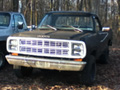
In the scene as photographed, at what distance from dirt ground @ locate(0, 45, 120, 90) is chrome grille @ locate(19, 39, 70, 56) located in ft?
3.14

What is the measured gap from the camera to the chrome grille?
518cm

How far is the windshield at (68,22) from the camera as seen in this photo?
21.6 ft

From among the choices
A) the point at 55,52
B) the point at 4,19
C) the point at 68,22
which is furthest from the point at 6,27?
the point at 55,52

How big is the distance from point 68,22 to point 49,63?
2.07 meters

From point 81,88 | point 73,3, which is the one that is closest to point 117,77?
point 81,88

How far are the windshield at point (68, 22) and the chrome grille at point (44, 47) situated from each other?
4.33 ft

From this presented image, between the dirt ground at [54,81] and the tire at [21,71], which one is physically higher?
the tire at [21,71]

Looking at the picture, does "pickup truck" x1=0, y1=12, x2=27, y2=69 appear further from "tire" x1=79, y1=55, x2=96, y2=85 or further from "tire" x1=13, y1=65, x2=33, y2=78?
"tire" x1=79, y1=55, x2=96, y2=85

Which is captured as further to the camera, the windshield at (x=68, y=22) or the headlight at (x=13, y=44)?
the windshield at (x=68, y=22)

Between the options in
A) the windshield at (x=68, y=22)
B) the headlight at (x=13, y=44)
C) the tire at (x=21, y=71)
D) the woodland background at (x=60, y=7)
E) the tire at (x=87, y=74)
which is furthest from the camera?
the woodland background at (x=60, y=7)

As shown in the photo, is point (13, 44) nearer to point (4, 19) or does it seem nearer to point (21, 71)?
point (21, 71)

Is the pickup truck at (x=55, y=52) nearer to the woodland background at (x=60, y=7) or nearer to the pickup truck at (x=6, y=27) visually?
the pickup truck at (x=6, y=27)

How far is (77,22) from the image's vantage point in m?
6.63

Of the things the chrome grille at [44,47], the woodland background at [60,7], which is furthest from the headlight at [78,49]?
the woodland background at [60,7]
